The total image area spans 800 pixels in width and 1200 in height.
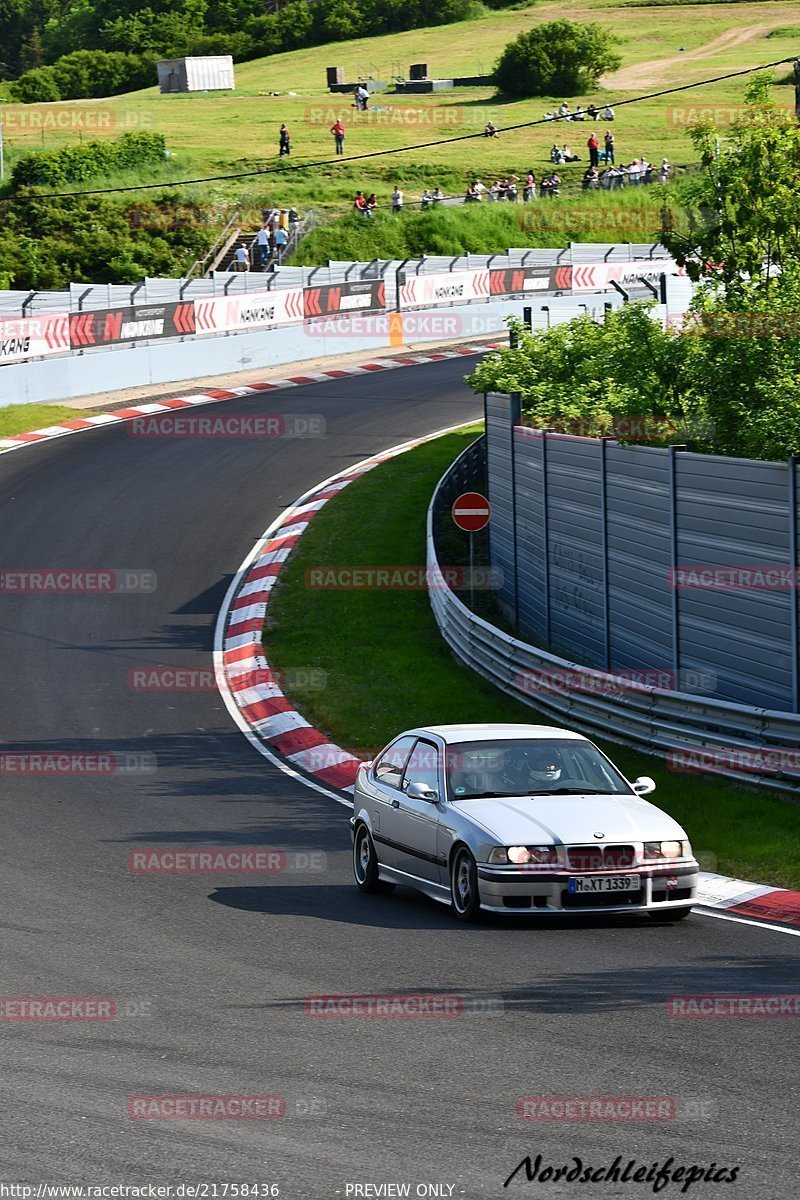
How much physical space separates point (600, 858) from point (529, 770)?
137 cm

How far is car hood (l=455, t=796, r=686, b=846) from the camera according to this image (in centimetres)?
1128

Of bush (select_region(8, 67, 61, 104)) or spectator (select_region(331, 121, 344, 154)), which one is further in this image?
bush (select_region(8, 67, 61, 104))

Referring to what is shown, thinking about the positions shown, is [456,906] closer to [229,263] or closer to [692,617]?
[692,617]

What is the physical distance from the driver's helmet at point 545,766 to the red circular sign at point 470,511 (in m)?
9.68

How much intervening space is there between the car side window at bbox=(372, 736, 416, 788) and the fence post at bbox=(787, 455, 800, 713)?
13.4ft

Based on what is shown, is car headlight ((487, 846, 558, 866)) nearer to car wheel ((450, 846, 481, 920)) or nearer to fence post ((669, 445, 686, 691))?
car wheel ((450, 846, 481, 920))

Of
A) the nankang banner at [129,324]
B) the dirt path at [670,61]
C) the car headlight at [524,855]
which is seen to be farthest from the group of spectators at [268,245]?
the dirt path at [670,61]

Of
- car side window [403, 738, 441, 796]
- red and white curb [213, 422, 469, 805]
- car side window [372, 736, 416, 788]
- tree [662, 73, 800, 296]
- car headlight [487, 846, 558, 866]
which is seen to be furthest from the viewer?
tree [662, 73, 800, 296]

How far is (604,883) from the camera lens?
11203 mm

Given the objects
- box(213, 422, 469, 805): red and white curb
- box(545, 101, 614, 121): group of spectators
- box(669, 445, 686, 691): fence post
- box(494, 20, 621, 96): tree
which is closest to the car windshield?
box(213, 422, 469, 805): red and white curb

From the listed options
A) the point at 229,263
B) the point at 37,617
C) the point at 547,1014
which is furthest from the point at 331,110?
the point at 547,1014

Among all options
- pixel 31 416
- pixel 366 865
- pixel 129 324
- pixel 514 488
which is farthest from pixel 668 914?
pixel 129 324

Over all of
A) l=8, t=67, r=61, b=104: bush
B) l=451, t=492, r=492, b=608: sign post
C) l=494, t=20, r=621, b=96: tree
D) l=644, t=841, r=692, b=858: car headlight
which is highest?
l=8, t=67, r=61, b=104: bush

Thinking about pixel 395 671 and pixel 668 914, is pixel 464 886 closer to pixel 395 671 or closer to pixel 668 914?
pixel 668 914
